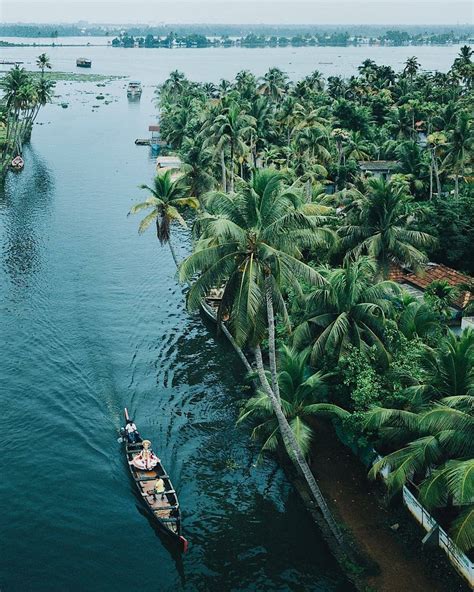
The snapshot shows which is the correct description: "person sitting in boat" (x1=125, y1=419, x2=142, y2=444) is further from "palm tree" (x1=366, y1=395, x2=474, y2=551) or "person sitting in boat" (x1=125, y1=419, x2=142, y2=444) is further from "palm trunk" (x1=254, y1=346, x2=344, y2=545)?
"palm tree" (x1=366, y1=395, x2=474, y2=551)

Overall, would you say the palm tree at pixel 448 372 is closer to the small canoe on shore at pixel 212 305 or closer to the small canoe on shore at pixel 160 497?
the small canoe on shore at pixel 160 497

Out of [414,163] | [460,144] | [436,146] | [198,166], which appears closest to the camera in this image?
[198,166]

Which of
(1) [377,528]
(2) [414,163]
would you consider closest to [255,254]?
(1) [377,528]

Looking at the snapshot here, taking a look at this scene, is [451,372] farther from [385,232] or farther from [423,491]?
[385,232]

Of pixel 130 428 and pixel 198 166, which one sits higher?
pixel 198 166

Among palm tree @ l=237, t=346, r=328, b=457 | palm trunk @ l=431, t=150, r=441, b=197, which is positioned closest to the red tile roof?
palm tree @ l=237, t=346, r=328, b=457

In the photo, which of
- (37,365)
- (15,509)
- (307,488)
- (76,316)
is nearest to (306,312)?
(307,488)

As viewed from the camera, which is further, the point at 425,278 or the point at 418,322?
the point at 425,278

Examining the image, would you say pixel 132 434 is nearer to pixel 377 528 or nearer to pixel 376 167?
pixel 377 528
